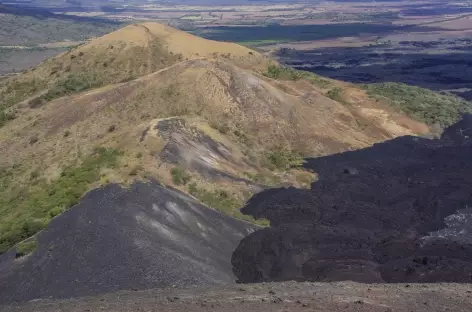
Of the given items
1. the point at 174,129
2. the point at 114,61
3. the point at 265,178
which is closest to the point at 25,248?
the point at 174,129

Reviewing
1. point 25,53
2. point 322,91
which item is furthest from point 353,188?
point 25,53

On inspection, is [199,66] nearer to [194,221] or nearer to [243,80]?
[243,80]

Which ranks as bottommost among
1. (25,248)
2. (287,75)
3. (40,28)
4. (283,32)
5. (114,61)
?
(40,28)

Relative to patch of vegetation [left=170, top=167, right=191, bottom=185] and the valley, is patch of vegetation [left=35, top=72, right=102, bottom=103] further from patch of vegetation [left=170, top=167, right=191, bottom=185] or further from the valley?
patch of vegetation [left=170, top=167, right=191, bottom=185]

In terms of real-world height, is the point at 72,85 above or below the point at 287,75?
below

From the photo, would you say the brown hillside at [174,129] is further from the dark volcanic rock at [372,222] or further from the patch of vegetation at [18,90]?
the dark volcanic rock at [372,222]

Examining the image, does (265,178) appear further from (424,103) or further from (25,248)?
(424,103)
